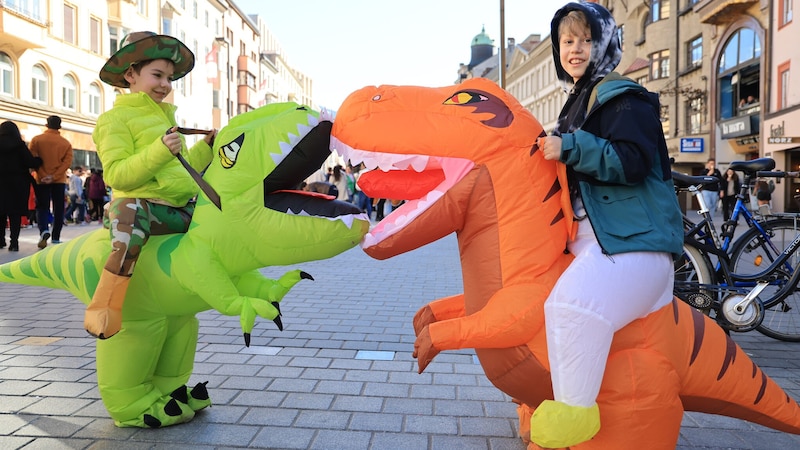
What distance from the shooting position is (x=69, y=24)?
25641 mm

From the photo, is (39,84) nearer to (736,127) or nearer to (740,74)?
(736,127)

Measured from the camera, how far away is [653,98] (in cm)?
213

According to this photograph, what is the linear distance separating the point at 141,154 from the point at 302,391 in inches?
66.0

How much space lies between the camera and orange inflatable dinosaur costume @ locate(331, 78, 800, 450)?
6.93 ft

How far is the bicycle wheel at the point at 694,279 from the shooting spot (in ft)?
15.2

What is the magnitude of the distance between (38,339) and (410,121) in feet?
12.6

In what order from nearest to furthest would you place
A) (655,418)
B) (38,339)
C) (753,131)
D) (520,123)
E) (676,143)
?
(655,418)
(520,123)
(38,339)
(753,131)
(676,143)

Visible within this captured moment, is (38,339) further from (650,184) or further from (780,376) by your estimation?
(780,376)

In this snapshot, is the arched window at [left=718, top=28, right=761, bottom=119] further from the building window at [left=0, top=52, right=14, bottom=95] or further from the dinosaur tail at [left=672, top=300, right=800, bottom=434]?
the building window at [left=0, top=52, right=14, bottom=95]

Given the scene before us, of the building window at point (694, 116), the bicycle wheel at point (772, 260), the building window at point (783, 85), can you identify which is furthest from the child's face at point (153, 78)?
the building window at point (694, 116)

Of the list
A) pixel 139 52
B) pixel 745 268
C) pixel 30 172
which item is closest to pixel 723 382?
pixel 139 52

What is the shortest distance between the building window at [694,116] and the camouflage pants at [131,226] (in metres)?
27.5


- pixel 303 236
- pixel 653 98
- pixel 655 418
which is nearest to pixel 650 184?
pixel 653 98


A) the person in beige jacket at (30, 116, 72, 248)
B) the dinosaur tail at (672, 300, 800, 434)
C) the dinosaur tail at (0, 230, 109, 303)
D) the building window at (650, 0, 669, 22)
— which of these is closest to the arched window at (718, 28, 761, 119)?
the building window at (650, 0, 669, 22)
